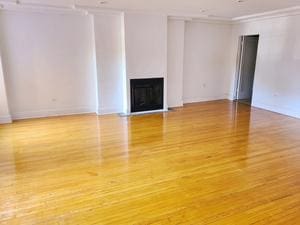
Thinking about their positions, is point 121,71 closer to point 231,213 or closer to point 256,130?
point 256,130

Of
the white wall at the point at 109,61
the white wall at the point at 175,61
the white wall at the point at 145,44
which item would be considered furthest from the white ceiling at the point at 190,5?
the white wall at the point at 175,61

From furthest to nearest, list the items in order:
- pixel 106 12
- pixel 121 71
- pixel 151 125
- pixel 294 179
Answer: pixel 121 71, pixel 106 12, pixel 151 125, pixel 294 179

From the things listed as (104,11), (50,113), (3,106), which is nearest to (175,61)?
(104,11)

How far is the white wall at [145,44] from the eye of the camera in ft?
18.6

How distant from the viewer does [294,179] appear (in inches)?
113

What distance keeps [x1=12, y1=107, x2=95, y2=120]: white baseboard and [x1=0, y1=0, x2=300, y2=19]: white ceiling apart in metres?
2.44

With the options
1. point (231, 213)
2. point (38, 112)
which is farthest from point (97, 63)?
point (231, 213)

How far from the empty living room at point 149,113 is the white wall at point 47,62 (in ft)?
0.08

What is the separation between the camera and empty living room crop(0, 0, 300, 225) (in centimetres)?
244

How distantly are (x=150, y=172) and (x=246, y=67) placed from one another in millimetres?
6014

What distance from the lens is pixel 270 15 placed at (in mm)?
5992

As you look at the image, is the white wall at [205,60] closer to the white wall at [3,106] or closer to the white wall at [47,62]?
the white wall at [47,62]

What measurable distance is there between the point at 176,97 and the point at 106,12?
2979 mm

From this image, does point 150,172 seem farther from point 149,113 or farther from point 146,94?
point 146,94
